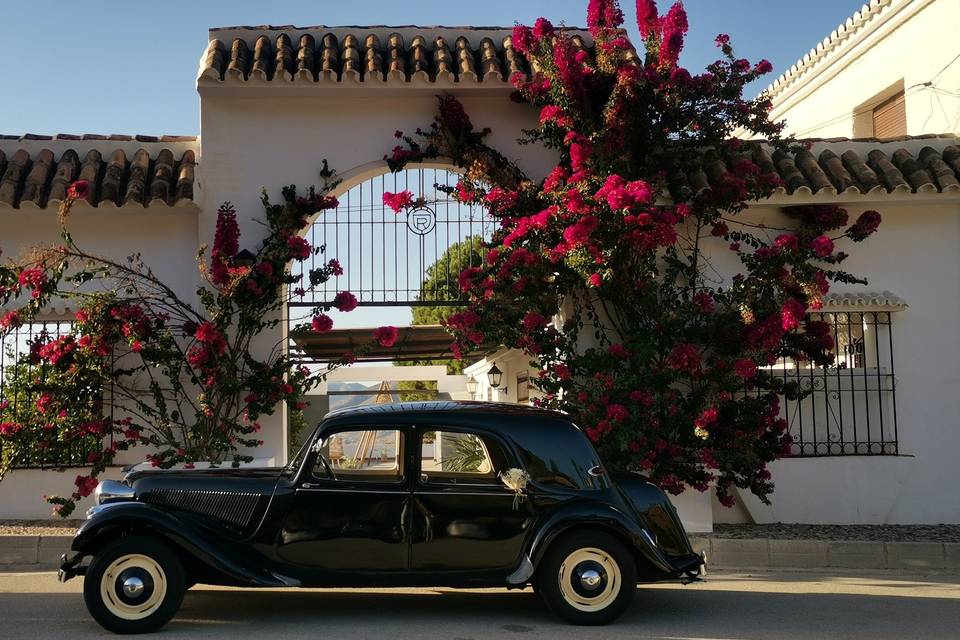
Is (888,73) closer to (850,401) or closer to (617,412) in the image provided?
(850,401)

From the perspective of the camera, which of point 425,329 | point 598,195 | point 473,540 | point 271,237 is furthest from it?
point 425,329

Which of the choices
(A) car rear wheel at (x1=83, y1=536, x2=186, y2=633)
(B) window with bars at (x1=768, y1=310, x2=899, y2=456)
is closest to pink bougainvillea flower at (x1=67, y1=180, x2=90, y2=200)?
(A) car rear wheel at (x1=83, y1=536, x2=186, y2=633)

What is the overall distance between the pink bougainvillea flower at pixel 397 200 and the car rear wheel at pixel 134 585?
5230 mm

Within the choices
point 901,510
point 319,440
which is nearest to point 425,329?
point 901,510

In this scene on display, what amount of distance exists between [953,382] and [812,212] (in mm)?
2331

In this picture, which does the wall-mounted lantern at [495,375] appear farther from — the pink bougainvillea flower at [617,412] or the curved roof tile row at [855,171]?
the pink bougainvillea flower at [617,412]

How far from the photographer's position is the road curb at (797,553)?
883 cm

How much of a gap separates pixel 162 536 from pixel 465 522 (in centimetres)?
182

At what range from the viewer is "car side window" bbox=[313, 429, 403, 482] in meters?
6.32

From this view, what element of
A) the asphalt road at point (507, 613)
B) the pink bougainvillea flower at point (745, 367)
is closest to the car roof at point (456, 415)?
the asphalt road at point (507, 613)

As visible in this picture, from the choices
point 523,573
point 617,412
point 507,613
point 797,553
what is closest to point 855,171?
point 617,412

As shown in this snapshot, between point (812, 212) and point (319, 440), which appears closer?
point (319, 440)

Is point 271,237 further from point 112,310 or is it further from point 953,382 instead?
point 953,382

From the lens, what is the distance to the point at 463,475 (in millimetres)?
6418
